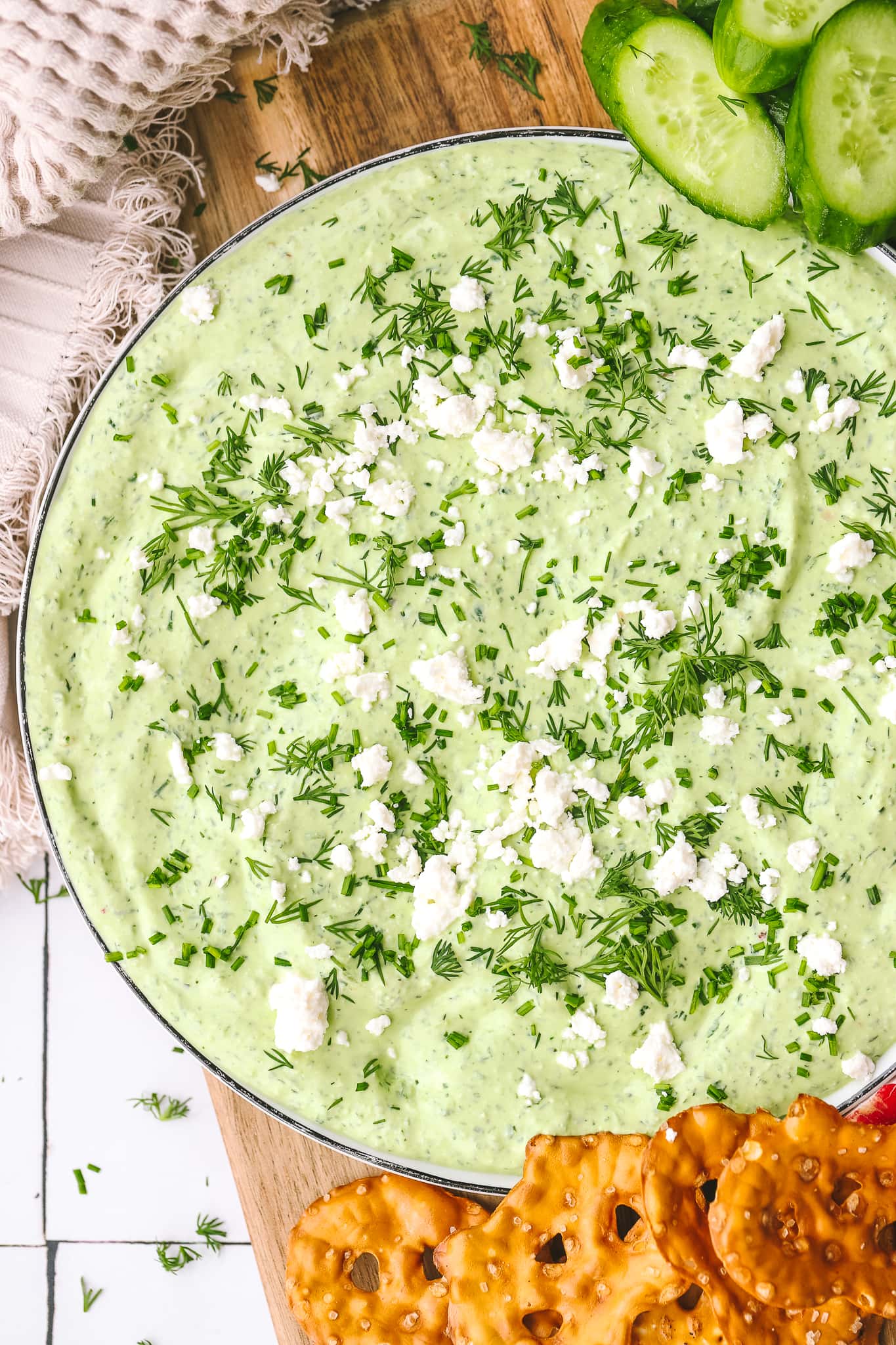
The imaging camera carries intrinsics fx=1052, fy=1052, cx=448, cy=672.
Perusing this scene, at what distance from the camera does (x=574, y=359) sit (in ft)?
6.42

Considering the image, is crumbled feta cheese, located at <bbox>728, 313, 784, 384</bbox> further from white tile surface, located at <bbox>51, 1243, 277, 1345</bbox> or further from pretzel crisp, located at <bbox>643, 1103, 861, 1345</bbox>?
white tile surface, located at <bbox>51, 1243, 277, 1345</bbox>

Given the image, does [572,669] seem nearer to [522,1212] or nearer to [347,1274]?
[522,1212]

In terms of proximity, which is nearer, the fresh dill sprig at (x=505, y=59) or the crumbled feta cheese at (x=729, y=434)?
the crumbled feta cheese at (x=729, y=434)

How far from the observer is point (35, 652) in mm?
2062

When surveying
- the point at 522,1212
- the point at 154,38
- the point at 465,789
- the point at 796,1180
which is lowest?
the point at 522,1212

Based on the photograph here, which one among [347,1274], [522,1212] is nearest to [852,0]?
[522,1212]

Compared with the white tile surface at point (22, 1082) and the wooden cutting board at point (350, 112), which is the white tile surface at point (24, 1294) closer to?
the white tile surface at point (22, 1082)

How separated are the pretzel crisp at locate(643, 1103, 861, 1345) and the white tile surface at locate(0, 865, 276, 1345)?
116 centimetres

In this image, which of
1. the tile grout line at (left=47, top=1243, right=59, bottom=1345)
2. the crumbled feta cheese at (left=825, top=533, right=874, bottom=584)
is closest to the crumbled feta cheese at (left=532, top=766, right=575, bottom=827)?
the crumbled feta cheese at (left=825, top=533, right=874, bottom=584)

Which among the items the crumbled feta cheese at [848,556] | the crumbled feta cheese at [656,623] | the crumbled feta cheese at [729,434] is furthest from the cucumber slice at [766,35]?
the crumbled feta cheese at [656,623]

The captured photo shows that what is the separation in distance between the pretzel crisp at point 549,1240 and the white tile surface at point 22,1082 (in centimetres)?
114

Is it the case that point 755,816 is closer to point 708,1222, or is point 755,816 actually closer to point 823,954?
point 823,954

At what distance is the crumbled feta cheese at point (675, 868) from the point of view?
6.47ft

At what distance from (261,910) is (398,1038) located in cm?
37
